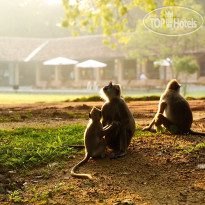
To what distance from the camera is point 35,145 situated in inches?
239

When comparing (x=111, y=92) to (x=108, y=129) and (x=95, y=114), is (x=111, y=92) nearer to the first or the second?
(x=95, y=114)

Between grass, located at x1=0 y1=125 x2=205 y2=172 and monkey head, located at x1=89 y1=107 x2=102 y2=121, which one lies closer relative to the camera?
monkey head, located at x1=89 y1=107 x2=102 y2=121

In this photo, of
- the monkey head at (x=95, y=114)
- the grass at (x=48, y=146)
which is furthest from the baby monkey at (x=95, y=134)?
the grass at (x=48, y=146)

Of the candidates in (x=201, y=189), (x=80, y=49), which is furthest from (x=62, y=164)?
(x=80, y=49)

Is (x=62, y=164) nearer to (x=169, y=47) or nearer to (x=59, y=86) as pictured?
(x=169, y=47)

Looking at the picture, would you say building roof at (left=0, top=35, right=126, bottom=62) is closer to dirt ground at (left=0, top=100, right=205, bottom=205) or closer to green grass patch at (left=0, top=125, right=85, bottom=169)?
green grass patch at (left=0, top=125, right=85, bottom=169)

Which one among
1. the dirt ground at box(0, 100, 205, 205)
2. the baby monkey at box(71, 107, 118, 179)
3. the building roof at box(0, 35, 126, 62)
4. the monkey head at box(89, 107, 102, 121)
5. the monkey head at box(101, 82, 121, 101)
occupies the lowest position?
the dirt ground at box(0, 100, 205, 205)

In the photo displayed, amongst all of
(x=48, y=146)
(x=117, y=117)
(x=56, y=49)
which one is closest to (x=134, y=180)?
(x=117, y=117)

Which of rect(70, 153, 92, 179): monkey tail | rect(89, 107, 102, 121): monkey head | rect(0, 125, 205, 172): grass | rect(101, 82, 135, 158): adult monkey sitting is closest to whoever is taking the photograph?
rect(70, 153, 92, 179): monkey tail

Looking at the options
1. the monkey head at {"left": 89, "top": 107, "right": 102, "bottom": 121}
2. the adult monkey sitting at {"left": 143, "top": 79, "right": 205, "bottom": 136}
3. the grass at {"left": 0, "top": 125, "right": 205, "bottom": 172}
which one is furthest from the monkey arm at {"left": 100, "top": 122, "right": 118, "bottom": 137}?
the adult monkey sitting at {"left": 143, "top": 79, "right": 205, "bottom": 136}

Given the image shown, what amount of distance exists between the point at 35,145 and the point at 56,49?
3433 centimetres

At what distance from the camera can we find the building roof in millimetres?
35156

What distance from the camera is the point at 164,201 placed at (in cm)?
382

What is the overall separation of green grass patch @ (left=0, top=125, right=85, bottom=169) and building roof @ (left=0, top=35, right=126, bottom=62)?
25942 mm
